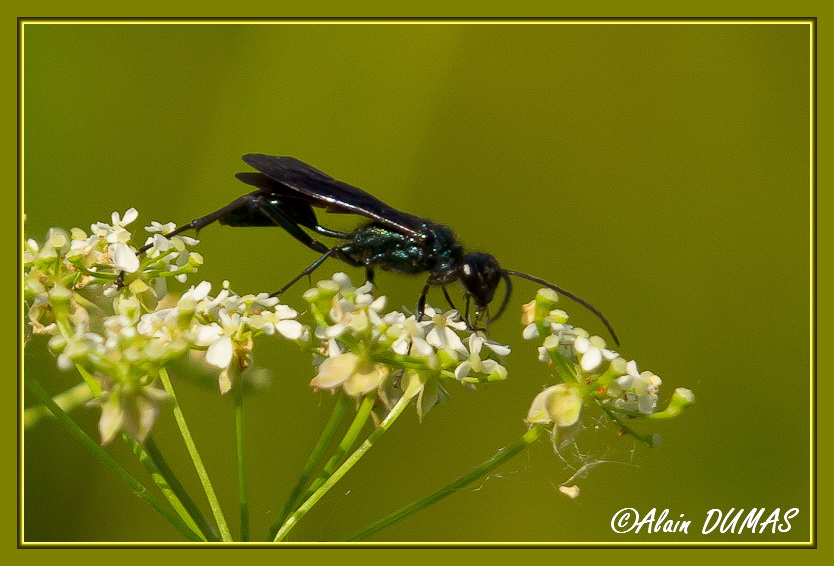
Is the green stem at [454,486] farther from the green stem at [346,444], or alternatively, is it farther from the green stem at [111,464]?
the green stem at [111,464]

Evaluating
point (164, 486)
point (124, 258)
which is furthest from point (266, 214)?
point (164, 486)

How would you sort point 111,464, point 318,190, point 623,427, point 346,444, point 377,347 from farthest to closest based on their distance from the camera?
point 318,190 < point 623,427 < point 377,347 < point 346,444 < point 111,464

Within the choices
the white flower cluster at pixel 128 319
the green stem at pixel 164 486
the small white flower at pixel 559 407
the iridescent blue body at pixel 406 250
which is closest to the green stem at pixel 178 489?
the green stem at pixel 164 486

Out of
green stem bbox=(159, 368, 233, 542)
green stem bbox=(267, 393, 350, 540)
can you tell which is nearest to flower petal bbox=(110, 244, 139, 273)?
green stem bbox=(159, 368, 233, 542)

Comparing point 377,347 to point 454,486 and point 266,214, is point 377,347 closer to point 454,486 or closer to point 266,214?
point 454,486

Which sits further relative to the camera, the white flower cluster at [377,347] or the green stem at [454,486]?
the white flower cluster at [377,347]

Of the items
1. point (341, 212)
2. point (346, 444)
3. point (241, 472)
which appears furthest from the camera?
point (341, 212)

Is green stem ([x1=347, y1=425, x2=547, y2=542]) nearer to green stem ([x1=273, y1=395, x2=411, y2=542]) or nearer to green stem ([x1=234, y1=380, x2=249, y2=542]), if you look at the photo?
green stem ([x1=273, y1=395, x2=411, y2=542])
